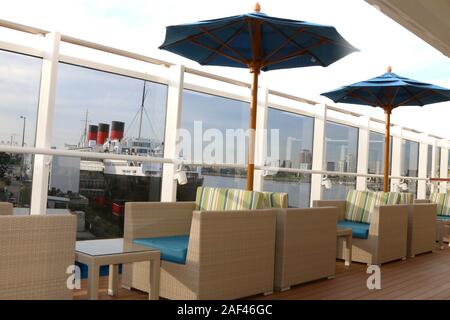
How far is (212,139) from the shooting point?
6566 mm

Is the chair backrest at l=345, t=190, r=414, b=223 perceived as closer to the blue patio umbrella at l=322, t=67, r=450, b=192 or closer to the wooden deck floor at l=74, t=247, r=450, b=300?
the wooden deck floor at l=74, t=247, r=450, b=300

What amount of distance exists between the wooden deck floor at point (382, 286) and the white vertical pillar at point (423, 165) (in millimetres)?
7605

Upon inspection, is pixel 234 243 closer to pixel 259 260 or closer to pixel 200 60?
pixel 259 260

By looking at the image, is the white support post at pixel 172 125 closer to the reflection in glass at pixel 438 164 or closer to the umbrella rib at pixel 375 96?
the umbrella rib at pixel 375 96

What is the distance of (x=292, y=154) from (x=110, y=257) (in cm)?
559

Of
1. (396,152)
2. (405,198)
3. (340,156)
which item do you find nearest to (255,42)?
(405,198)

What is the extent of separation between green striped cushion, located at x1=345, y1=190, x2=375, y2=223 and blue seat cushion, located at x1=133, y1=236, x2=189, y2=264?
3020 millimetres

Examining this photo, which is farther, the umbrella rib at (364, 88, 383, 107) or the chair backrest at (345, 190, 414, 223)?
the umbrella rib at (364, 88, 383, 107)

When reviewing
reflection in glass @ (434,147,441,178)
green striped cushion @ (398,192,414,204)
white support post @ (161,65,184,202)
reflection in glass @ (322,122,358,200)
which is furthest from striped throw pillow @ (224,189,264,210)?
reflection in glass @ (434,147,441,178)

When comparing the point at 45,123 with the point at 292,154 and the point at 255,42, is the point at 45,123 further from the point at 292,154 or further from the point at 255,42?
the point at 292,154

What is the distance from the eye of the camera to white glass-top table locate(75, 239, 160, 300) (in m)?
2.65

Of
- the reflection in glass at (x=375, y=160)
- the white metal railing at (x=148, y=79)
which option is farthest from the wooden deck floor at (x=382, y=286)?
the reflection in glass at (x=375, y=160)

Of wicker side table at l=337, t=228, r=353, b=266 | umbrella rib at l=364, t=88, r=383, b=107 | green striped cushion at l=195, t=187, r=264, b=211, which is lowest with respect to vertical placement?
wicker side table at l=337, t=228, r=353, b=266

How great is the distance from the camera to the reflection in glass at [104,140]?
4.96 m
